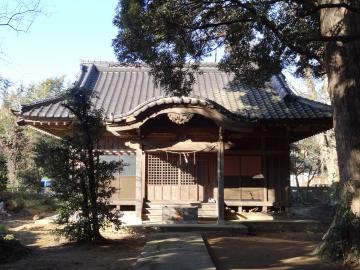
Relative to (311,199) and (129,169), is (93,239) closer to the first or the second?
(129,169)

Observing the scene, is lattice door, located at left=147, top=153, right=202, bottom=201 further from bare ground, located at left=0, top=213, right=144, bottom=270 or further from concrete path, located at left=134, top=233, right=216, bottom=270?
concrete path, located at left=134, top=233, right=216, bottom=270

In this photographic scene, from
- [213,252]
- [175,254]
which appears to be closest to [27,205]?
[213,252]

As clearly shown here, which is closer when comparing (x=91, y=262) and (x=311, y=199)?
(x=91, y=262)

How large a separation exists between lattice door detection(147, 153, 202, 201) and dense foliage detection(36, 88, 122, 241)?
4.90 meters

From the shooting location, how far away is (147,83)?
19172mm

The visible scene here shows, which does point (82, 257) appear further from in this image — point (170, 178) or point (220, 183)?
point (170, 178)

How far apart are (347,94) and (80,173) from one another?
631cm

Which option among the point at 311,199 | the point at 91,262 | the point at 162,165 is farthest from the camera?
the point at 311,199

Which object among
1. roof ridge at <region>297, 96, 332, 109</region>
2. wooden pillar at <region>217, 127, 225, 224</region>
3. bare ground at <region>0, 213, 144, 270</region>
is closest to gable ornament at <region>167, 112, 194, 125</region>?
wooden pillar at <region>217, 127, 225, 224</region>

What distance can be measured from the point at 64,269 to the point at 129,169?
29.0 feet

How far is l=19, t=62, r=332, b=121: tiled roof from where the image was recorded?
581 inches

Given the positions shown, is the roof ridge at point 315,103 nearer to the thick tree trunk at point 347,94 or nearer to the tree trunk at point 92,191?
the thick tree trunk at point 347,94

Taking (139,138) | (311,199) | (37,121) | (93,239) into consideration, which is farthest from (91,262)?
(311,199)

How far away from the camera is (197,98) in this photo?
13.5 metres
